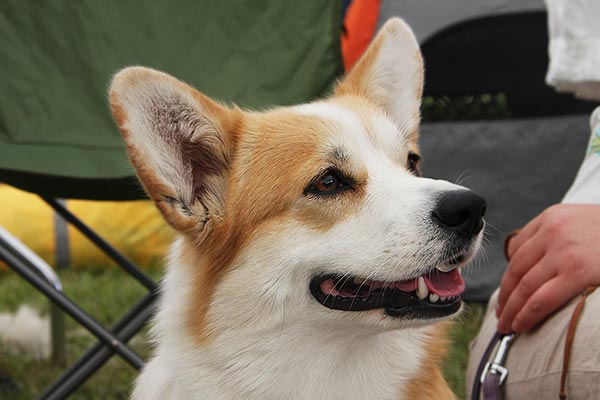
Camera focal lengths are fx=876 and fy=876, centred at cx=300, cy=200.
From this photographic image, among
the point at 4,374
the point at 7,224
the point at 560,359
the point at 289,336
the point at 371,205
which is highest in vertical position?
the point at 371,205

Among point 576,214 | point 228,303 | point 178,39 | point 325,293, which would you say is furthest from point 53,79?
point 576,214

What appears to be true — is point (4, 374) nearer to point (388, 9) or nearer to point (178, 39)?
point (178, 39)

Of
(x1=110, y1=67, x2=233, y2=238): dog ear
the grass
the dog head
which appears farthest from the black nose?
the grass

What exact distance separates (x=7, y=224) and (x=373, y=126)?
119 inches

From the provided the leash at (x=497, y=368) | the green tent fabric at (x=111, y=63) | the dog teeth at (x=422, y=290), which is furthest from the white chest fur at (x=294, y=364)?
the green tent fabric at (x=111, y=63)

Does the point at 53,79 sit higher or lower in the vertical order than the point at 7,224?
higher

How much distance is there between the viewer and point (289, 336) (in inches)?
72.1

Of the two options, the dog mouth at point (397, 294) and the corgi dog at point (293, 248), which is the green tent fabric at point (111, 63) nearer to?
the corgi dog at point (293, 248)

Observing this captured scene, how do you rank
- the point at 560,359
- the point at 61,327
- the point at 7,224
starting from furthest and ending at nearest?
the point at 7,224 < the point at 61,327 < the point at 560,359

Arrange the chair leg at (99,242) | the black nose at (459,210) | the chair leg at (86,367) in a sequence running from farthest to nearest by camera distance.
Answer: the chair leg at (99,242) → the chair leg at (86,367) → the black nose at (459,210)

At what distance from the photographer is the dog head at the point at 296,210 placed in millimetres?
1693

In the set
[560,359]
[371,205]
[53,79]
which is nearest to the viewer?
[371,205]

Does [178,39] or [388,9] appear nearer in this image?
[178,39]

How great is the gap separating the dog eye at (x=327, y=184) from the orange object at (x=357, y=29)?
0.94 meters
